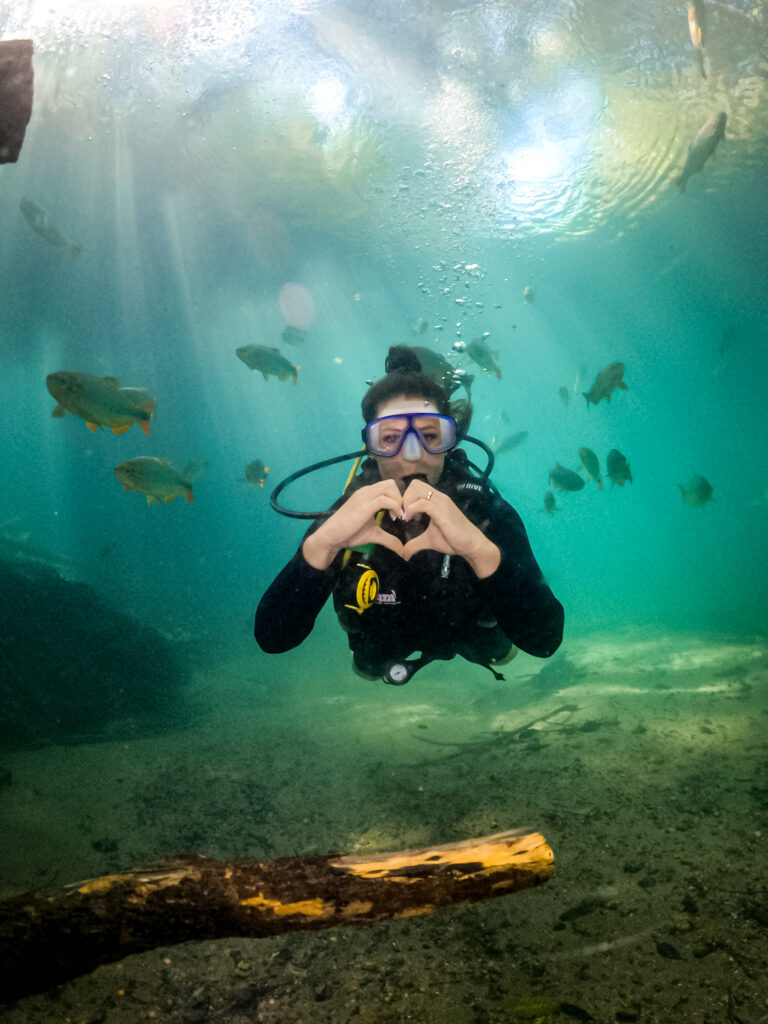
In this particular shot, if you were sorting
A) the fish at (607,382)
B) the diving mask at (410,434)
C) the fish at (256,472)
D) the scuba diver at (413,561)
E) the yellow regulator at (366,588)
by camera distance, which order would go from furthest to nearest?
A: 1. the fish at (256,472)
2. the fish at (607,382)
3. the diving mask at (410,434)
4. the yellow regulator at (366,588)
5. the scuba diver at (413,561)

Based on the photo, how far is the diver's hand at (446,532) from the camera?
2.55 meters

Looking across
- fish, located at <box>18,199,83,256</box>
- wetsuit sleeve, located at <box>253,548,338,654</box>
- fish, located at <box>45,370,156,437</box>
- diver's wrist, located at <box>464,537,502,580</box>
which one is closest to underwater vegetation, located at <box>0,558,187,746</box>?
fish, located at <box>45,370,156,437</box>

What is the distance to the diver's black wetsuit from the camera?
Result: 296cm

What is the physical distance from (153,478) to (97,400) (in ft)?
3.13

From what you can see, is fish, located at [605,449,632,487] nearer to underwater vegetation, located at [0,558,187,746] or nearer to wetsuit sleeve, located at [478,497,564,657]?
wetsuit sleeve, located at [478,497,564,657]

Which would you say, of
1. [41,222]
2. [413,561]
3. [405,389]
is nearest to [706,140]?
[405,389]

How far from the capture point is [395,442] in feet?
11.3

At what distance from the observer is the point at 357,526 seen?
8.71ft

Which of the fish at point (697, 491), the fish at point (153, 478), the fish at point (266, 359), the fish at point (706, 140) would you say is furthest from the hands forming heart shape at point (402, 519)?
the fish at point (706, 140)

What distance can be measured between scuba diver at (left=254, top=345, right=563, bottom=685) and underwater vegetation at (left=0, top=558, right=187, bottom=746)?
270 inches

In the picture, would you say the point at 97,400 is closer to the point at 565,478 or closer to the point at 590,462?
the point at 565,478

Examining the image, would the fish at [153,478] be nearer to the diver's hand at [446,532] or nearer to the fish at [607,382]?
the diver's hand at [446,532]

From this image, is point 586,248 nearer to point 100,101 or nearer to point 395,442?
point 100,101

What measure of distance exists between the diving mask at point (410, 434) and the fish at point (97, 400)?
2271 millimetres
